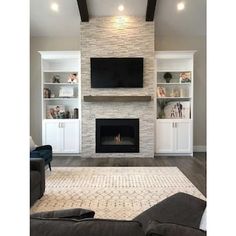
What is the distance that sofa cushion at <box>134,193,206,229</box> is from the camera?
201 cm

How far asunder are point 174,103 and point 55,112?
300 cm

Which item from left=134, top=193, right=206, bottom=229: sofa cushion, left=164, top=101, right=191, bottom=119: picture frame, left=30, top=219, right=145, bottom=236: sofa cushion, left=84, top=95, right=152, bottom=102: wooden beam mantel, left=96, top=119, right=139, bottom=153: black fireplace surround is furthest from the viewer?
left=164, top=101, right=191, bottom=119: picture frame

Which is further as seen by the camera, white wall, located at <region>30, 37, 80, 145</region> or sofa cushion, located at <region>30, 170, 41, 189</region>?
white wall, located at <region>30, 37, 80, 145</region>

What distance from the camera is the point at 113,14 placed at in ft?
21.9

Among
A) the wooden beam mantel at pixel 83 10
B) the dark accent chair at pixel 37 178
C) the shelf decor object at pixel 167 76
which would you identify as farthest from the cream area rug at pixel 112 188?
the wooden beam mantel at pixel 83 10

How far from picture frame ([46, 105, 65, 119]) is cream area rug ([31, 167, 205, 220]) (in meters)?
1.85

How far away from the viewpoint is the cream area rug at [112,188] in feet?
11.6

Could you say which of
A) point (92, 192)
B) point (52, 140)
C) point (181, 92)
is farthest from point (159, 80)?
point (92, 192)

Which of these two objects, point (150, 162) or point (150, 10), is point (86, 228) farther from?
point (150, 10)

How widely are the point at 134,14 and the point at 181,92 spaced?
2207mm

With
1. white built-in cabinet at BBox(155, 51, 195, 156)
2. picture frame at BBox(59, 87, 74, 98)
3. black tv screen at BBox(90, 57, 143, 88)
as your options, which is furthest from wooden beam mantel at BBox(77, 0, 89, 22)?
white built-in cabinet at BBox(155, 51, 195, 156)

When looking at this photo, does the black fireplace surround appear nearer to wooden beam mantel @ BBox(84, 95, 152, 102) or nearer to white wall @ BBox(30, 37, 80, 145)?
wooden beam mantel @ BBox(84, 95, 152, 102)
